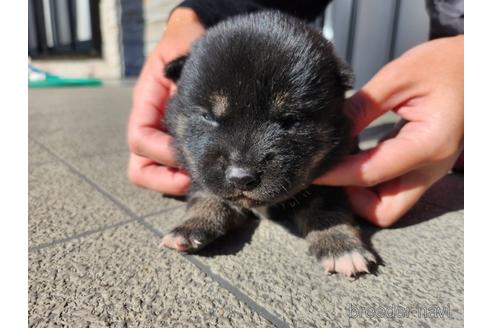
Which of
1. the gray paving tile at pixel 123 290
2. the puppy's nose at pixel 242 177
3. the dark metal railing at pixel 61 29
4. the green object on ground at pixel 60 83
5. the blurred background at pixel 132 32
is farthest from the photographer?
the dark metal railing at pixel 61 29

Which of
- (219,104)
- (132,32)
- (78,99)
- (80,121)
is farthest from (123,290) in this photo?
(132,32)

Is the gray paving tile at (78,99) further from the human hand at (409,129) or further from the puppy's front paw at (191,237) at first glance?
the human hand at (409,129)

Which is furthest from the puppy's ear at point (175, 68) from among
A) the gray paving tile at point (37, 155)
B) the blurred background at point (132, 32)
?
the blurred background at point (132, 32)

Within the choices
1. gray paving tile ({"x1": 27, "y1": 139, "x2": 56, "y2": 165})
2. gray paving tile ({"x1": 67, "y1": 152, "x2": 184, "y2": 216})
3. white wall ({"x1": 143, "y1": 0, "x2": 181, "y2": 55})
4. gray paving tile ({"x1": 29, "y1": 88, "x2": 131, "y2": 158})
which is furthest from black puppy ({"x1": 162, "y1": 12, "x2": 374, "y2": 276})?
white wall ({"x1": 143, "y1": 0, "x2": 181, "y2": 55})

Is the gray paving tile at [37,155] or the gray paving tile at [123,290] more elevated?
the gray paving tile at [123,290]

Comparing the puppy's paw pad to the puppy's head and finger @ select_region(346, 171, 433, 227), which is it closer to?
the puppy's head

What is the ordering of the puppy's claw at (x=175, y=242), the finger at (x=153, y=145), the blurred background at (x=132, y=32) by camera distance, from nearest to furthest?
the puppy's claw at (x=175, y=242) → the finger at (x=153, y=145) → the blurred background at (x=132, y=32)
